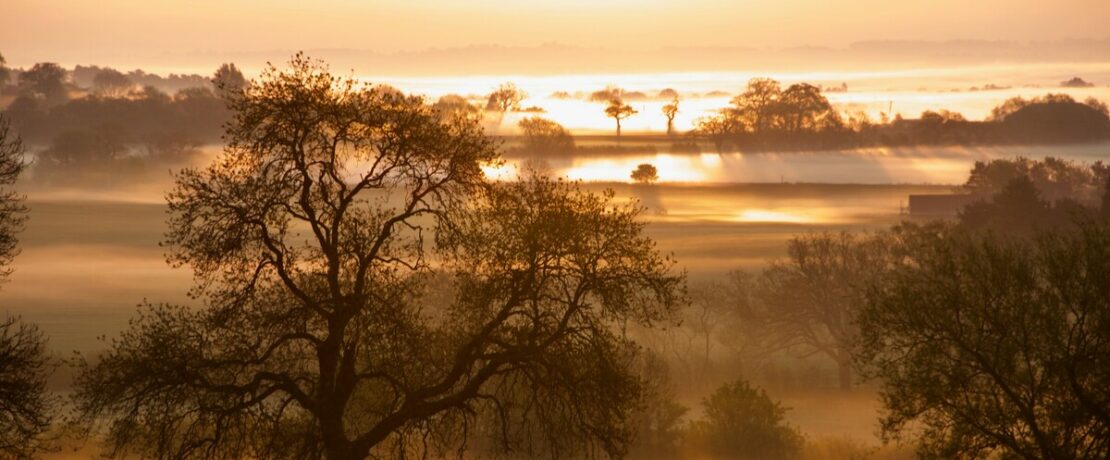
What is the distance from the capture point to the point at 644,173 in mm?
192875

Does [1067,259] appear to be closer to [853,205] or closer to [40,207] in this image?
[853,205]

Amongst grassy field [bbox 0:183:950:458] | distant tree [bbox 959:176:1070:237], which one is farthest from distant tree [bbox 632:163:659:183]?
distant tree [bbox 959:176:1070:237]

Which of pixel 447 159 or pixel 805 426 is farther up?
pixel 447 159

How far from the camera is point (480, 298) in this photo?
103 feet

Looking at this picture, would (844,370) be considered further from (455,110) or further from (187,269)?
(187,269)

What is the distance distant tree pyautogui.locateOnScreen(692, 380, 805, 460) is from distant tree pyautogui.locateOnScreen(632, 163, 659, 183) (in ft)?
453

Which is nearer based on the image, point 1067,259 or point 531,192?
point 531,192

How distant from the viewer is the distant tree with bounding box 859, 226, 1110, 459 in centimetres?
3394

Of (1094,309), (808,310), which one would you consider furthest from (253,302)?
(808,310)

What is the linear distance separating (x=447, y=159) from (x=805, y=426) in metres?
34.3

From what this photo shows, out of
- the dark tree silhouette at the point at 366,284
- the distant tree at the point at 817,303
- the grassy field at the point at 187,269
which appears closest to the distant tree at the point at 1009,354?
the dark tree silhouette at the point at 366,284

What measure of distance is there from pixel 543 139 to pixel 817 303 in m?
112

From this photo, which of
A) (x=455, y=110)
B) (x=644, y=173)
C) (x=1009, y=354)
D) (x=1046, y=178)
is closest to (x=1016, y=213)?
(x=1046, y=178)

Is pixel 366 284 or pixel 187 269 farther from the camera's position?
pixel 187 269
